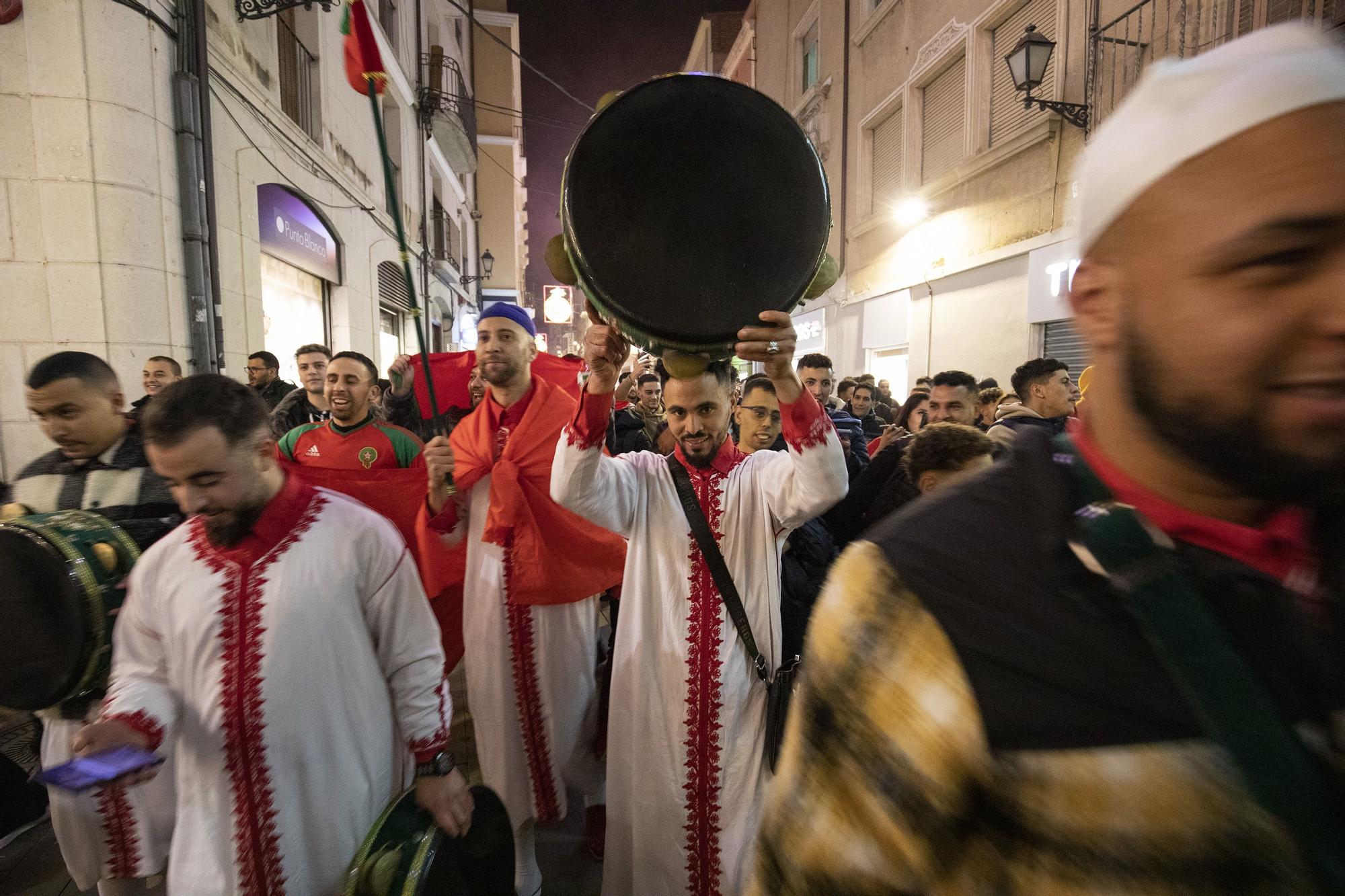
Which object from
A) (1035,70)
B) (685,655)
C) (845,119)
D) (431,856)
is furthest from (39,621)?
(845,119)

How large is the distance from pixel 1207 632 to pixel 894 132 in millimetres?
14559

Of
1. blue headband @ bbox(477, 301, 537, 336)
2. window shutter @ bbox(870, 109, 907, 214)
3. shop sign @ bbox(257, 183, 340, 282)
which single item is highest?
window shutter @ bbox(870, 109, 907, 214)

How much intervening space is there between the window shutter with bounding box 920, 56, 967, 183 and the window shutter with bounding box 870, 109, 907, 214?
609mm

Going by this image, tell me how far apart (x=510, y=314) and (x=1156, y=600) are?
322 cm

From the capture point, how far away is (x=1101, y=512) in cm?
65

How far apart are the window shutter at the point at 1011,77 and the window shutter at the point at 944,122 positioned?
1.66 feet

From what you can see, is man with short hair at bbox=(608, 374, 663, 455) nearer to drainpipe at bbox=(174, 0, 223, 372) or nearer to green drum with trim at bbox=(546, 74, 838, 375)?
green drum with trim at bbox=(546, 74, 838, 375)

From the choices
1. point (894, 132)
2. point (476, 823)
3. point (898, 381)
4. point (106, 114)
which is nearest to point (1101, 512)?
point (476, 823)

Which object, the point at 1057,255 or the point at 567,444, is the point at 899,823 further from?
the point at 1057,255

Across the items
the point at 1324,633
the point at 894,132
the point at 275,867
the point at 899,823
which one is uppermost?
the point at 894,132

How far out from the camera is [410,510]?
3.51 m

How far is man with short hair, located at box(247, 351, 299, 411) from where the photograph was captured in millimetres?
5816

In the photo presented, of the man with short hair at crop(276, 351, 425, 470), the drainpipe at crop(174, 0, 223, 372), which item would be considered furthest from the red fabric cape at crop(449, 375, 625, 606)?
the drainpipe at crop(174, 0, 223, 372)

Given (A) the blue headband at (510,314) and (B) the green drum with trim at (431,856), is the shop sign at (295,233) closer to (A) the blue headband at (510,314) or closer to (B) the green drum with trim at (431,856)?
(A) the blue headband at (510,314)
